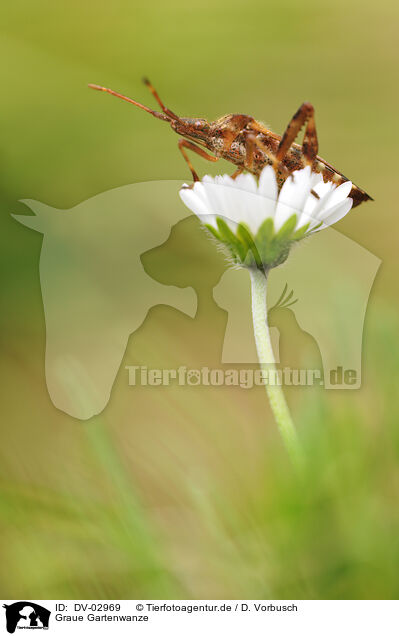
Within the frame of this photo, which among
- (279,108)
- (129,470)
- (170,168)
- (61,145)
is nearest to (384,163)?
(279,108)

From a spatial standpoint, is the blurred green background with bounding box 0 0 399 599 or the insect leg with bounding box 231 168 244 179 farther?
the insect leg with bounding box 231 168 244 179

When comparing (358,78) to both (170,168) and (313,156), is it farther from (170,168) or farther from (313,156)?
(313,156)

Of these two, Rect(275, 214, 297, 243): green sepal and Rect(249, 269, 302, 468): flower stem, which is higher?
Rect(275, 214, 297, 243): green sepal
